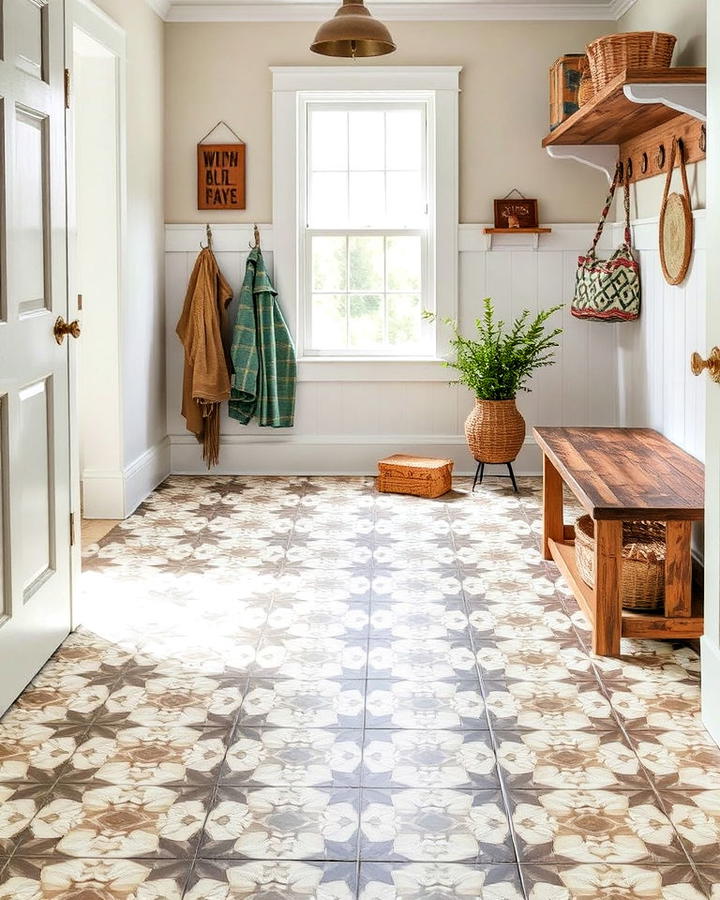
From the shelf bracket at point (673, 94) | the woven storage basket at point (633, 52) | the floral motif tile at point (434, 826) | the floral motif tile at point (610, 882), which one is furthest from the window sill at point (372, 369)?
the floral motif tile at point (610, 882)

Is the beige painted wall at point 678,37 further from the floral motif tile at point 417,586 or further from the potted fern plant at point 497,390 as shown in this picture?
the floral motif tile at point 417,586

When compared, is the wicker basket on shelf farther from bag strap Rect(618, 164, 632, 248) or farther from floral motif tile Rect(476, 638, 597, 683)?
floral motif tile Rect(476, 638, 597, 683)

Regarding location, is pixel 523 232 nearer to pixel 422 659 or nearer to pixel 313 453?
pixel 313 453

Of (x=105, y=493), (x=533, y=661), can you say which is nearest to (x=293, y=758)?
(x=533, y=661)

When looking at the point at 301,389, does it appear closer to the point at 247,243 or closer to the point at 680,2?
the point at 247,243

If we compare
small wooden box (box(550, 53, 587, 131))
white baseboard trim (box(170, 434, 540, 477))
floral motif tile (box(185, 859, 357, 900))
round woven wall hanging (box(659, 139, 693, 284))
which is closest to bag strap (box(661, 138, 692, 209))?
round woven wall hanging (box(659, 139, 693, 284))

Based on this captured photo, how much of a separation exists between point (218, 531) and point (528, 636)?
6.16ft

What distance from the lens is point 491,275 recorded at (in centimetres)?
627

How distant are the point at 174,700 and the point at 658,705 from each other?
1321 millimetres

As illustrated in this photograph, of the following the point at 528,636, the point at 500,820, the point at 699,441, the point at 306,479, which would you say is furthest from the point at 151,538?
the point at 500,820

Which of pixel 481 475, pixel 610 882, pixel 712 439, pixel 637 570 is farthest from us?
pixel 481 475

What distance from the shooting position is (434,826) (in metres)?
2.31

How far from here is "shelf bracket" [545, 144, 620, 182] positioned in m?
5.85

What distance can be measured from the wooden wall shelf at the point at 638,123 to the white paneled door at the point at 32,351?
2.03 m
